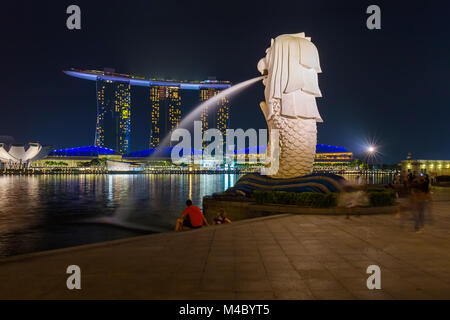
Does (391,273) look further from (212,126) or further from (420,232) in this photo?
(212,126)

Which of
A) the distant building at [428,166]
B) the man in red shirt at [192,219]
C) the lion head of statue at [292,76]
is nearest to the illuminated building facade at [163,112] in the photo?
the distant building at [428,166]

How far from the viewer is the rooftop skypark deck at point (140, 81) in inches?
6024

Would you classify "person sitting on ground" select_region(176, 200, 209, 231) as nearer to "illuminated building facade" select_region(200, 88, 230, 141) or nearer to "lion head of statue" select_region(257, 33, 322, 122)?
"lion head of statue" select_region(257, 33, 322, 122)

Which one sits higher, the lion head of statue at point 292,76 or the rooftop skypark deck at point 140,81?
the rooftop skypark deck at point 140,81

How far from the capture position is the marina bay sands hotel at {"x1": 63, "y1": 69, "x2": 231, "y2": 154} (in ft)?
569

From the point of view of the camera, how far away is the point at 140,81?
18125 centimetres

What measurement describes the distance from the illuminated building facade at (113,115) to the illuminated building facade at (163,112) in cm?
1418

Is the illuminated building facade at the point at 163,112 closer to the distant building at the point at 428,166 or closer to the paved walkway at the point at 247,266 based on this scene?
the distant building at the point at 428,166

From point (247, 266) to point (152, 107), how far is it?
194975 millimetres

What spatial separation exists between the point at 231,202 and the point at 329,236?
572 cm

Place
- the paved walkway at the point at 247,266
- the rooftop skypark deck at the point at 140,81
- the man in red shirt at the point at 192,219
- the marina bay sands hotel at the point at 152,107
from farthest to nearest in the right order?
the marina bay sands hotel at the point at 152,107 → the rooftop skypark deck at the point at 140,81 → the man in red shirt at the point at 192,219 → the paved walkway at the point at 247,266

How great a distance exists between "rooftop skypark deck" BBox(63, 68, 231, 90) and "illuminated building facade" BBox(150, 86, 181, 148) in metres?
Result: 6.40

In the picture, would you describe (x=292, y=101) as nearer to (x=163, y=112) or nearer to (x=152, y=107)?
(x=163, y=112)
